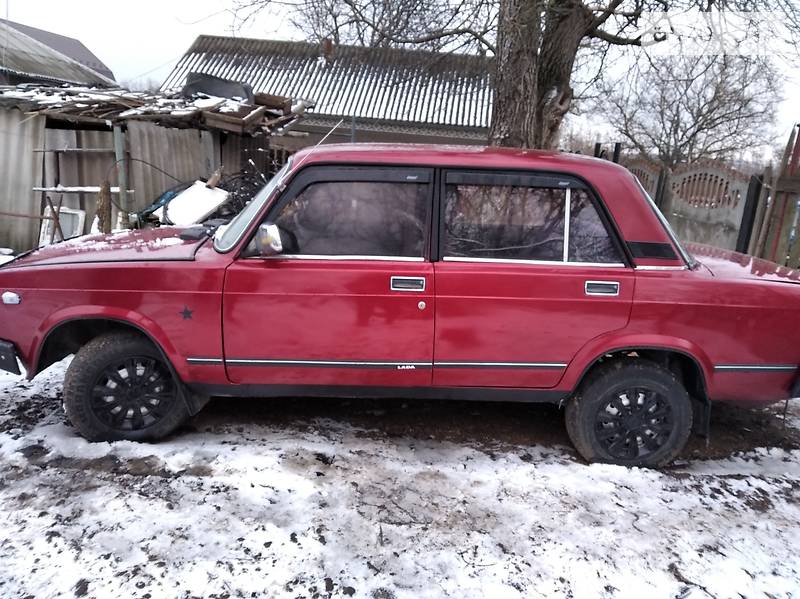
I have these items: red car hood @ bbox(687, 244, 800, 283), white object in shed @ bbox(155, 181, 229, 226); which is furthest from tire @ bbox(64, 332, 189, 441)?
white object in shed @ bbox(155, 181, 229, 226)

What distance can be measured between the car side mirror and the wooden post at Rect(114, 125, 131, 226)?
6.72m

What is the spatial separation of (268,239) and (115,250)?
116 cm

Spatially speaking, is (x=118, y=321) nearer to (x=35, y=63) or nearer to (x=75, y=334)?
(x=75, y=334)

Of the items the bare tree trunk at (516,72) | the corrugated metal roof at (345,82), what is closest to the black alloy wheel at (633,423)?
the bare tree trunk at (516,72)

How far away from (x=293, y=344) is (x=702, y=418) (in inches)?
99.0

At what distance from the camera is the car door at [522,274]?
124 inches

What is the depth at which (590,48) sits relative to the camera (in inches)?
401

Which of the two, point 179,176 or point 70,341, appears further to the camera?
point 179,176

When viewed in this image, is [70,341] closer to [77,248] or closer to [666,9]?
[77,248]

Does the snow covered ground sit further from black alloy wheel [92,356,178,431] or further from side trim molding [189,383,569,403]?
side trim molding [189,383,569,403]

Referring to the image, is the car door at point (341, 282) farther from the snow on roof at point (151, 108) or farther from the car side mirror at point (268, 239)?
the snow on roof at point (151, 108)

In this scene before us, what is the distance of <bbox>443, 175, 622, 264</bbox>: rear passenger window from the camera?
3229 millimetres

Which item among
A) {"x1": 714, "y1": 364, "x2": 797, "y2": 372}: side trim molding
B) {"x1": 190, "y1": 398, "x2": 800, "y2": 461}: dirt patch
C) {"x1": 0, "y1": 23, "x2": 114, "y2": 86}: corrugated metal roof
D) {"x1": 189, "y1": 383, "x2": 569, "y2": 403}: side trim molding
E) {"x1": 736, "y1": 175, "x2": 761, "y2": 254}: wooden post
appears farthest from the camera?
{"x1": 0, "y1": 23, "x2": 114, "y2": 86}: corrugated metal roof

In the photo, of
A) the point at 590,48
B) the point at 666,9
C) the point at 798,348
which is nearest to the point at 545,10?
the point at 666,9
